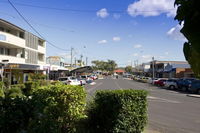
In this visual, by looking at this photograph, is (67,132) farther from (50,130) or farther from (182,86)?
(182,86)

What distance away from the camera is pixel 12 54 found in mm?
38344

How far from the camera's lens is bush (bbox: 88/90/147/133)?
6645mm

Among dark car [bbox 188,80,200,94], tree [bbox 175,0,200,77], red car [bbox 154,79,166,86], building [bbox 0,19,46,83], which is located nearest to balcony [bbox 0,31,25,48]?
building [bbox 0,19,46,83]

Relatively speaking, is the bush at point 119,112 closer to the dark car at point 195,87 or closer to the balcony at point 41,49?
the dark car at point 195,87

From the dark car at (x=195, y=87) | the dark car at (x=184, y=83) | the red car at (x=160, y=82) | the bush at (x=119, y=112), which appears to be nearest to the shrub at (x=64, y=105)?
the bush at (x=119, y=112)

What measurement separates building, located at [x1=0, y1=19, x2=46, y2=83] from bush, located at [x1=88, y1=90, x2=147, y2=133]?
911 inches

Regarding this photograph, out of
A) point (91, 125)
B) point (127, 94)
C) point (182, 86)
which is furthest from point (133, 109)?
point (182, 86)

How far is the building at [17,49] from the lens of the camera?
107ft

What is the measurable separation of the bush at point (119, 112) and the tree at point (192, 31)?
5.09 meters

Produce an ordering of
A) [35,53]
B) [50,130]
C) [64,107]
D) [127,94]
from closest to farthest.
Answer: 1. [50,130]
2. [127,94]
3. [64,107]
4. [35,53]

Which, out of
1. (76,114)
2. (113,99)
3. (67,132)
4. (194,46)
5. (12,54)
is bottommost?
(67,132)

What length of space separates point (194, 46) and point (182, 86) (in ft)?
123

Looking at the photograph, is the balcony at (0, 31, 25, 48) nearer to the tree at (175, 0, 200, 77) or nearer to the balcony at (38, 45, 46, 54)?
the balcony at (38, 45, 46, 54)

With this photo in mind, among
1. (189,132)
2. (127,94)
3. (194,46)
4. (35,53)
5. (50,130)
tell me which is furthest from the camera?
(35,53)
